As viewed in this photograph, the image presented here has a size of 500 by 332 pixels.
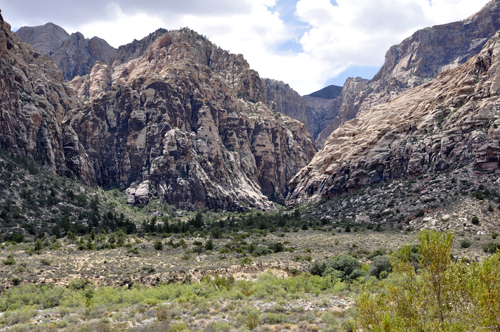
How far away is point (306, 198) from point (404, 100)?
4220 cm

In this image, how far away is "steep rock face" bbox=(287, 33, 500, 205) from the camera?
55.0 m

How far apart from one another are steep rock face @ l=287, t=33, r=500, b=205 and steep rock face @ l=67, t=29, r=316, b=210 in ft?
104

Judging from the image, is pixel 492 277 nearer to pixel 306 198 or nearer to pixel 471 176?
pixel 471 176

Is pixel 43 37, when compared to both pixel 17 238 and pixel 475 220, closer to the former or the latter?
pixel 17 238

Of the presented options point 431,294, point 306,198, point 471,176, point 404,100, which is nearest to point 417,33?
point 404,100

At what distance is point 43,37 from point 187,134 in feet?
514

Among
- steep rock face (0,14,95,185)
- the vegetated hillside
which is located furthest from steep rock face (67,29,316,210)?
the vegetated hillside

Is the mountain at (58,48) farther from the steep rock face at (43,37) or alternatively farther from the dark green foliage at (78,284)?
the dark green foliage at (78,284)

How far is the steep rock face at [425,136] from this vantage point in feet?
180

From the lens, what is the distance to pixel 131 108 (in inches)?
4510

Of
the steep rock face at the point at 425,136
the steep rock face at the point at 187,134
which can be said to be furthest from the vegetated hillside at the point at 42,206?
the steep rock face at the point at 425,136

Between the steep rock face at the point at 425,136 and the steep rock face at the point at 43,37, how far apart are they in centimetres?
19364

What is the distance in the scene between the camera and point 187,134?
112 meters

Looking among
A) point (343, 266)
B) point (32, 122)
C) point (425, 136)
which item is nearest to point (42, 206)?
point (32, 122)
